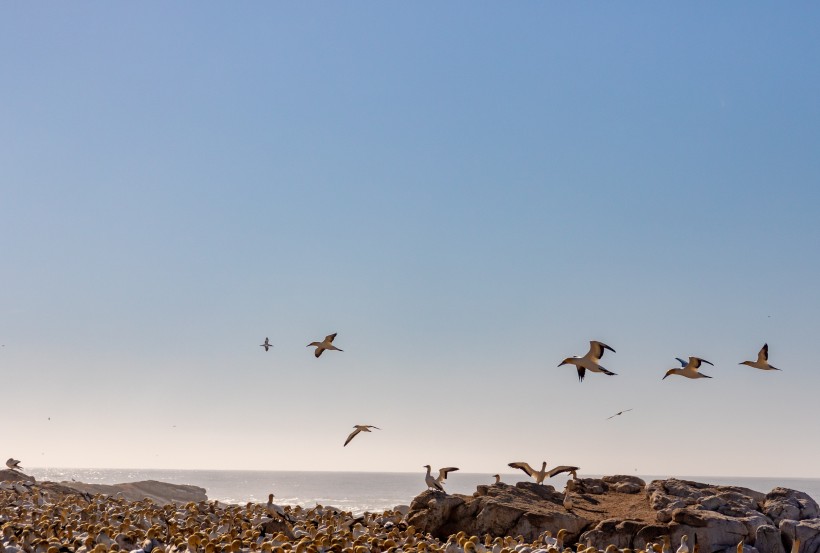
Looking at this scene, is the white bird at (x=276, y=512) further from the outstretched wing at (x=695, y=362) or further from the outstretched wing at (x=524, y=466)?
the outstretched wing at (x=695, y=362)

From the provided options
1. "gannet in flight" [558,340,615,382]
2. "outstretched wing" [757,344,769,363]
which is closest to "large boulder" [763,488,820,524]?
"outstretched wing" [757,344,769,363]

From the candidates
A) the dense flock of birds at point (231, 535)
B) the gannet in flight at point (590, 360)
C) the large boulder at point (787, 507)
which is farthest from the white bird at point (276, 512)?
the large boulder at point (787, 507)

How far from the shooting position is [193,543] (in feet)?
67.3

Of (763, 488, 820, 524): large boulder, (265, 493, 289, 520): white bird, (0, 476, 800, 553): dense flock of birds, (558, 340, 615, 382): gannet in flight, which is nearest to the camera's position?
(0, 476, 800, 553): dense flock of birds

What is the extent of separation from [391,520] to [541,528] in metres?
6.50

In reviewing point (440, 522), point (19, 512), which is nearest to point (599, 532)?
point (440, 522)

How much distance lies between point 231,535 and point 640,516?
13.6 metres

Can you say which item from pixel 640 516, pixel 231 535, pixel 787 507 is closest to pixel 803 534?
pixel 787 507

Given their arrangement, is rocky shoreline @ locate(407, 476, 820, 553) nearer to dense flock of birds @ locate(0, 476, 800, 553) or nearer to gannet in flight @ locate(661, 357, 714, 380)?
dense flock of birds @ locate(0, 476, 800, 553)

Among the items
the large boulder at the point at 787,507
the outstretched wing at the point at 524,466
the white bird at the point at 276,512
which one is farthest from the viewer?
the outstretched wing at the point at 524,466

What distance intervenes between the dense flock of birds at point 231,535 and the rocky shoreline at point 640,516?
705mm

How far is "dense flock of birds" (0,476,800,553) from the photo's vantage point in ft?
68.8

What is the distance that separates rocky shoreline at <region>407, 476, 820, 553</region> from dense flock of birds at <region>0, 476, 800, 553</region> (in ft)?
2.31

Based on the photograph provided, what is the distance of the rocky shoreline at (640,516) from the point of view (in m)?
25.8
